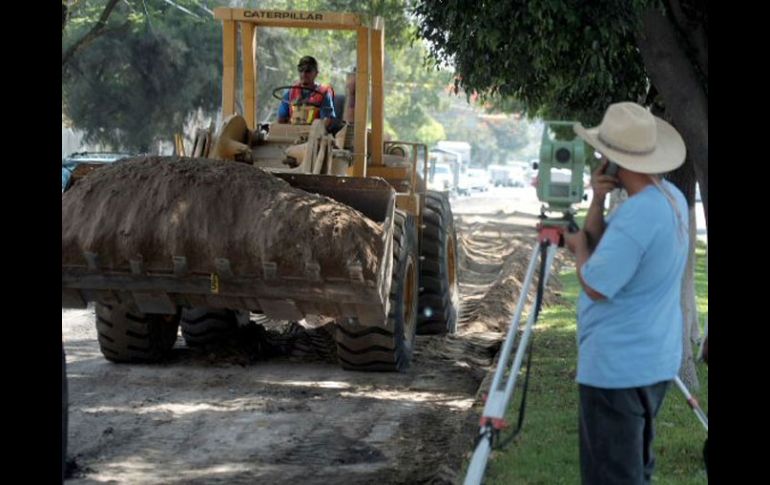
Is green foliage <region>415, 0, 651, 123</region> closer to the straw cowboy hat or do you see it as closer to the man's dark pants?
the straw cowboy hat

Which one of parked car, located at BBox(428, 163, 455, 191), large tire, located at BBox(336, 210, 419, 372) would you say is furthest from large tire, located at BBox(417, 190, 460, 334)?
parked car, located at BBox(428, 163, 455, 191)

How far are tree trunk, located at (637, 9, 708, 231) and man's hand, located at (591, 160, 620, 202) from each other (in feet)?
14.7

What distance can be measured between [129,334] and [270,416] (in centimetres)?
247

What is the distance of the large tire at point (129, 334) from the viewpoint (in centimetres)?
1220

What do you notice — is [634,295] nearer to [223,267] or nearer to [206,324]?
[223,267]

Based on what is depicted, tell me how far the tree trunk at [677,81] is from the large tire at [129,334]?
4.92 metres

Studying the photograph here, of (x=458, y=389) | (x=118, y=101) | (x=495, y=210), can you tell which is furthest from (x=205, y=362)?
(x=495, y=210)

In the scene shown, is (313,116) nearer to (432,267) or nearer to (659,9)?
(432,267)

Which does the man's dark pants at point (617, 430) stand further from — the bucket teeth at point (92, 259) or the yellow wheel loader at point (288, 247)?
the bucket teeth at point (92, 259)

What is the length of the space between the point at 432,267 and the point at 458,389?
114 inches

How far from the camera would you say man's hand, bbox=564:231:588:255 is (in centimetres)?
566

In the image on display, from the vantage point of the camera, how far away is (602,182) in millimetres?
5719

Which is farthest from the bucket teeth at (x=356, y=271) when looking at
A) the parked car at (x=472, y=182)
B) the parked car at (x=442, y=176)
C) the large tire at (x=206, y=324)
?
the parked car at (x=472, y=182)
